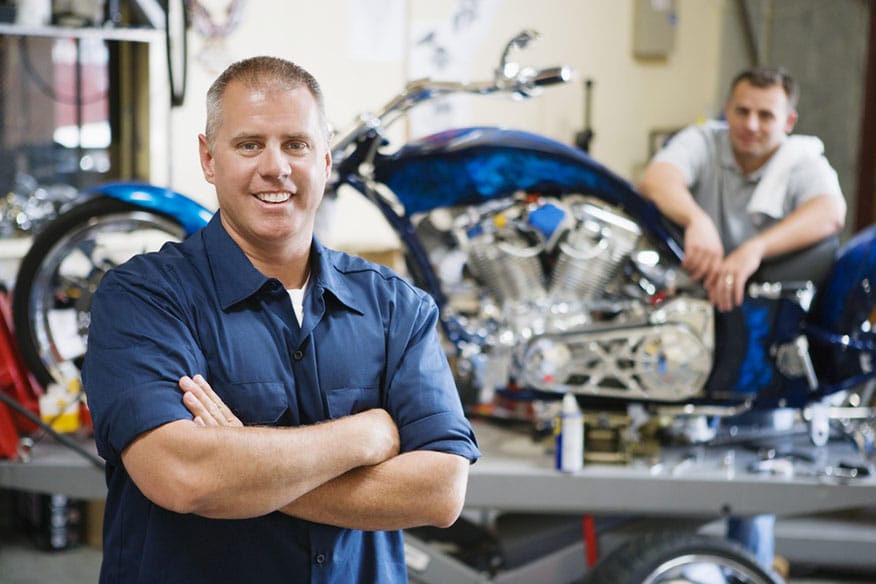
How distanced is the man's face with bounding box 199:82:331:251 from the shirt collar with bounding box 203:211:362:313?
3 cm

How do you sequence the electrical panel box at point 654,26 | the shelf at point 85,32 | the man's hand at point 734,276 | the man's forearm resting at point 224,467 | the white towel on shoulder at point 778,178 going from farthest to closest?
the electrical panel box at point 654,26, the shelf at point 85,32, the white towel on shoulder at point 778,178, the man's hand at point 734,276, the man's forearm resting at point 224,467

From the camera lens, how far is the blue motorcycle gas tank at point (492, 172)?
8.76 feet

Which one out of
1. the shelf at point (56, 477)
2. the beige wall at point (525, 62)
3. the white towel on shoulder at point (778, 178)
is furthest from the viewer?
the beige wall at point (525, 62)

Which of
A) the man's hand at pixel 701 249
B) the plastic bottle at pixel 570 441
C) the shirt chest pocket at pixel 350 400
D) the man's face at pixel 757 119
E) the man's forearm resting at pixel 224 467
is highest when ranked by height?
the man's face at pixel 757 119

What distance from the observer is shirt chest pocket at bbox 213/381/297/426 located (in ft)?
4.64

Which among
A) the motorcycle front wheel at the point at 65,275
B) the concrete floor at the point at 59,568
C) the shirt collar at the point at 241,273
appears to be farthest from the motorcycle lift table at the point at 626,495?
the shirt collar at the point at 241,273

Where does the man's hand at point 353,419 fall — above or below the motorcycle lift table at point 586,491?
above

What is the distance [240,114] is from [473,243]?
4.47 ft

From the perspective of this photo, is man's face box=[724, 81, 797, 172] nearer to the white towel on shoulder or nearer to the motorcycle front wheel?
the white towel on shoulder

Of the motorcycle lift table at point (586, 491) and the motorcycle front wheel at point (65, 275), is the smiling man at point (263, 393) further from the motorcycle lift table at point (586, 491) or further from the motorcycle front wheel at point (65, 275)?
the motorcycle front wheel at point (65, 275)

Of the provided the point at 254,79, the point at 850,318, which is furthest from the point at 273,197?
the point at 850,318

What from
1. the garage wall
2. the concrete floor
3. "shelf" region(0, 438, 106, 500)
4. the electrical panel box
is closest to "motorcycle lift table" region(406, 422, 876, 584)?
the concrete floor

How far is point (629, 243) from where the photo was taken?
2729 millimetres

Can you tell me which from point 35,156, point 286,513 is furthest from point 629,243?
point 35,156
